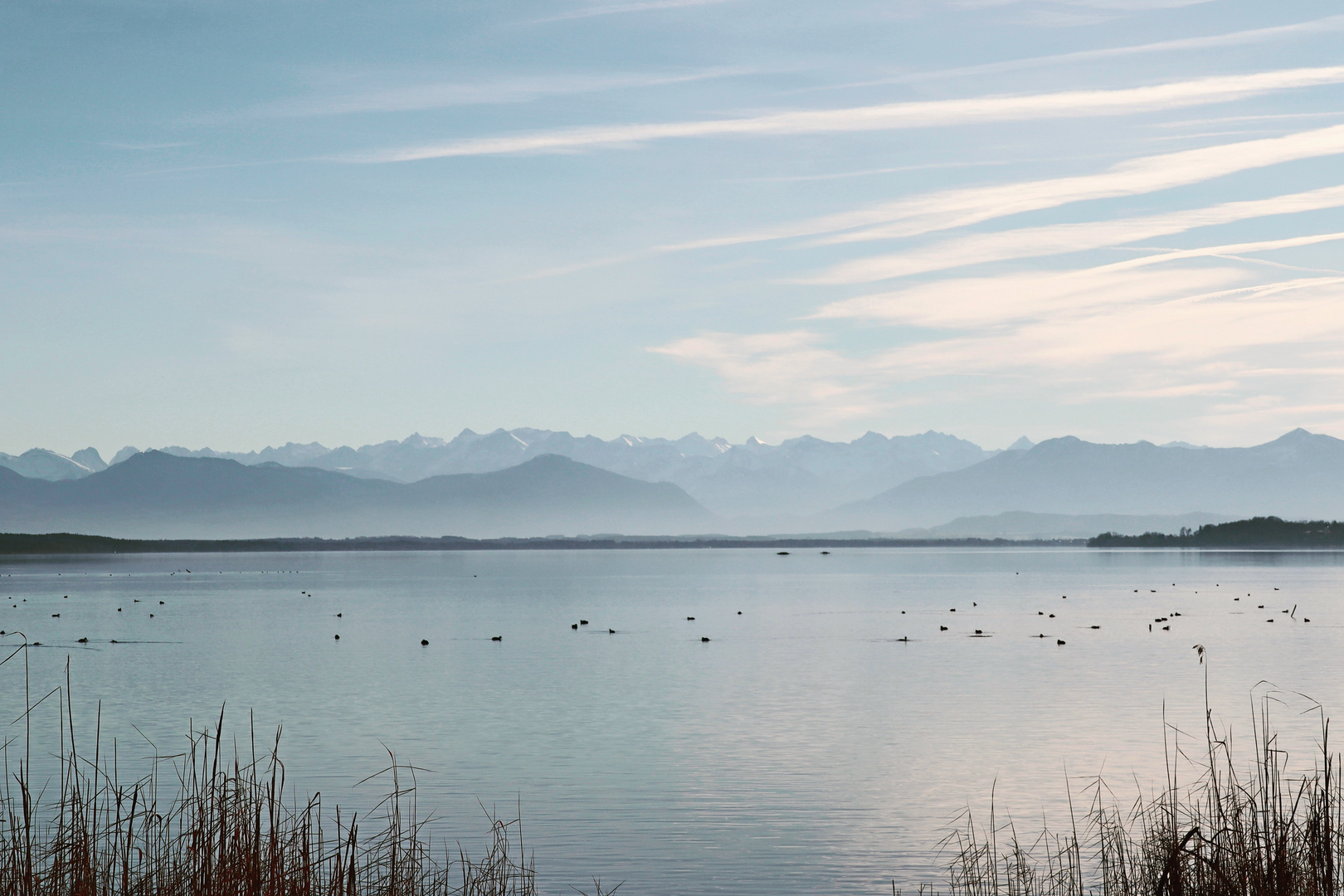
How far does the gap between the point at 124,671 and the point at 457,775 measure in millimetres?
24268

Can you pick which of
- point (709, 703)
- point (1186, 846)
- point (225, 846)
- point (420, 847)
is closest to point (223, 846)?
point (225, 846)

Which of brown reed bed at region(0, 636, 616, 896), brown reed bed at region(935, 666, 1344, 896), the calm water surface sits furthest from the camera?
the calm water surface

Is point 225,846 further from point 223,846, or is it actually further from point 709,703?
point 709,703

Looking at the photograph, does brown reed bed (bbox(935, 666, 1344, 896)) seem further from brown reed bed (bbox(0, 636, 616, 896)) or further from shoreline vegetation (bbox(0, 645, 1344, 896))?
brown reed bed (bbox(0, 636, 616, 896))

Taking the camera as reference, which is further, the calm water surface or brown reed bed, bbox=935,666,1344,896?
the calm water surface

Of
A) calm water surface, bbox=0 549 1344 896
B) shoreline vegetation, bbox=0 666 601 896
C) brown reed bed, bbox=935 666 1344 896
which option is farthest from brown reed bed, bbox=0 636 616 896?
brown reed bed, bbox=935 666 1344 896

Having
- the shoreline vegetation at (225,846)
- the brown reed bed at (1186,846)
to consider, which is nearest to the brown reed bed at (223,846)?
the shoreline vegetation at (225,846)

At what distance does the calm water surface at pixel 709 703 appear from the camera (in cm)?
2084

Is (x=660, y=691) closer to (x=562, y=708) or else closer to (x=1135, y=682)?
(x=562, y=708)

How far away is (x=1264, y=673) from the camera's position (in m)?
41.5

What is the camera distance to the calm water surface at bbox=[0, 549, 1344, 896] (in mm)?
20844

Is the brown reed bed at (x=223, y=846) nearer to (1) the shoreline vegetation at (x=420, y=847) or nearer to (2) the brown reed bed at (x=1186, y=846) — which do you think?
(1) the shoreline vegetation at (x=420, y=847)

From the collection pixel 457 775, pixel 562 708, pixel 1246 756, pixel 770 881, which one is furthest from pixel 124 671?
pixel 1246 756

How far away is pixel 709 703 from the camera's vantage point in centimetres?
3584
